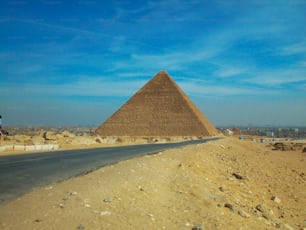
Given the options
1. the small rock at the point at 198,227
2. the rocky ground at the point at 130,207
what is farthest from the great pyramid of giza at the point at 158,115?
the small rock at the point at 198,227

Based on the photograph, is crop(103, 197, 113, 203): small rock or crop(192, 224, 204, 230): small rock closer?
crop(192, 224, 204, 230): small rock

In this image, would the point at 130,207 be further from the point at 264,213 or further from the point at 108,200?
the point at 264,213

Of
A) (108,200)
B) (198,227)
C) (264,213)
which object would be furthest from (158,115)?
(198,227)

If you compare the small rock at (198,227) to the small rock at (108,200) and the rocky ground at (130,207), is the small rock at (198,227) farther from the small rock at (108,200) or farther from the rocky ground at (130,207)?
the small rock at (108,200)

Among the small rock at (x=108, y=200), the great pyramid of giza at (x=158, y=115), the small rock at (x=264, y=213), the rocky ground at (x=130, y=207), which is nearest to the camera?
the rocky ground at (x=130, y=207)

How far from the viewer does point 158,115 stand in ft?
270

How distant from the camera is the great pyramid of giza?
7612cm

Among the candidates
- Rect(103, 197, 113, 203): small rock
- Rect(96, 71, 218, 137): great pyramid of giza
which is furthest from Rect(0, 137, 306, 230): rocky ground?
Rect(96, 71, 218, 137): great pyramid of giza

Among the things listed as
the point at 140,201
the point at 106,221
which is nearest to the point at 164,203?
the point at 140,201

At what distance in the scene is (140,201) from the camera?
6.95 m

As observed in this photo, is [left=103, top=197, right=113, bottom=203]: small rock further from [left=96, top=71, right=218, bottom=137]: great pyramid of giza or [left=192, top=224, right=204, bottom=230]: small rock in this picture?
[left=96, top=71, right=218, bottom=137]: great pyramid of giza

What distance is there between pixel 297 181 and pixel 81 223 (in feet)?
50.7

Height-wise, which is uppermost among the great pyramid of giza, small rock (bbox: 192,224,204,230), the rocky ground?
the great pyramid of giza

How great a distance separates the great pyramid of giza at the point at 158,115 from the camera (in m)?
76.1
